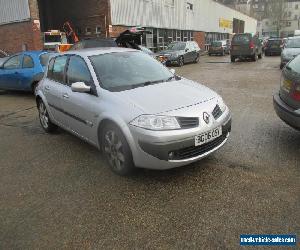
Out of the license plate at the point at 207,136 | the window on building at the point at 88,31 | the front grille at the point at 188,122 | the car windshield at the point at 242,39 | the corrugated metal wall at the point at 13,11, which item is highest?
the corrugated metal wall at the point at 13,11

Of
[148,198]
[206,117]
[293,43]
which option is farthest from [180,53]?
[148,198]

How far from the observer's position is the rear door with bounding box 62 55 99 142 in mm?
4312

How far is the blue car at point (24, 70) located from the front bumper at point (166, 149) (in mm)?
6815

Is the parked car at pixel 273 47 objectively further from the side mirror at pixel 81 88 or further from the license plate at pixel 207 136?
the side mirror at pixel 81 88

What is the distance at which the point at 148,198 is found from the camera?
353 cm

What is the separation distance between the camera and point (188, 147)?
3.64 metres

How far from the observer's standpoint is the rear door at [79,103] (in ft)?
14.1

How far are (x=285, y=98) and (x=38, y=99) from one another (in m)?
4.45

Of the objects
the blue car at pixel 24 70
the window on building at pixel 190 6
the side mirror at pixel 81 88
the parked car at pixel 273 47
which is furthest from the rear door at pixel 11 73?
the window on building at pixel 190 6

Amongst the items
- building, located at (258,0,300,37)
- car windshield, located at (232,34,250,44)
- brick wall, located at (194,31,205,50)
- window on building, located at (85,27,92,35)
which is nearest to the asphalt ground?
car windshield, located at (232,34,250,44)

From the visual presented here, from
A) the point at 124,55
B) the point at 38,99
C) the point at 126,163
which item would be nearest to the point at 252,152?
the point at 126,163

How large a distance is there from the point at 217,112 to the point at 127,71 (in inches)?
59.0

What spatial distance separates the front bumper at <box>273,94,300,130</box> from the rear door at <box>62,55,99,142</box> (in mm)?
2744

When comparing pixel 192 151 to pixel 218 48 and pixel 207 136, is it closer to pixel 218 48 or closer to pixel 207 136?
pixel 207 136
